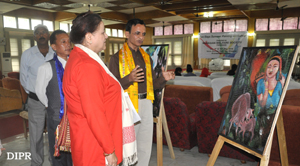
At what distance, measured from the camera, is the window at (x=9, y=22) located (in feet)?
32.7

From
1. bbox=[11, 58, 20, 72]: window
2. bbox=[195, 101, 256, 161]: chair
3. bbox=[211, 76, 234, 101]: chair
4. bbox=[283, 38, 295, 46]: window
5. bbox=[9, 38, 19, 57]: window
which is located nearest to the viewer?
bbox=[195, 101, 256, 161]: chair

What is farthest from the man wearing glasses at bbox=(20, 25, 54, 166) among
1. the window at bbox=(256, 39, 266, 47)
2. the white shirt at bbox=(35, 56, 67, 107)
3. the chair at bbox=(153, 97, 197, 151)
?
the window at bbox=(256, 39, 266, 47)

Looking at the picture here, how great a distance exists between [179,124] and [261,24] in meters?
12.5

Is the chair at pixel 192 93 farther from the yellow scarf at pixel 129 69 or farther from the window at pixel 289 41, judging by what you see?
the window at pixel 289 41

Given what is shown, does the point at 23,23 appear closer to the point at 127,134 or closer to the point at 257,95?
the point at 127,134

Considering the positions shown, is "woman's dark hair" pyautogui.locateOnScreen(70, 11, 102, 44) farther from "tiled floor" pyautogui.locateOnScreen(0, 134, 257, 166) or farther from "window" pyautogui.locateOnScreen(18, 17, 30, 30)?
"window" pyautogui.locateOnScreen(18, 17, 30, 30)

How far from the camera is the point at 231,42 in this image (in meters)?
11.2

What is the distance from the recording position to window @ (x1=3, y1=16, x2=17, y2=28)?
32.7 ft

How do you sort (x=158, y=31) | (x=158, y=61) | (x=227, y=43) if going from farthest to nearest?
(x=158, y=31) < (x=227, y=43) < (x=158, y=61)

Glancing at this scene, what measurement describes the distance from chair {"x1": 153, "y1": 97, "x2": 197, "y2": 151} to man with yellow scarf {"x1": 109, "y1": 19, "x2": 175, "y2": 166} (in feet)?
2.37

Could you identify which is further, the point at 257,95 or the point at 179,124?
the point at 179,124

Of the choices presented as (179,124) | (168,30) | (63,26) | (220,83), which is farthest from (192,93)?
(168,30)

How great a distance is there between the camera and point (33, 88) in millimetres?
2260

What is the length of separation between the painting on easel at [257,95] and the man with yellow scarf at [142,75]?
618mm
